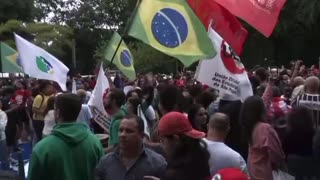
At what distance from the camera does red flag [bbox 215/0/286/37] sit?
31.8ft

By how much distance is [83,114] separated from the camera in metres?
12.8

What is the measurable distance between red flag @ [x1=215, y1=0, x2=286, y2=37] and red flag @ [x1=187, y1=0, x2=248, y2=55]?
0.57 m

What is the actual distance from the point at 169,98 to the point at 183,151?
3.62 m

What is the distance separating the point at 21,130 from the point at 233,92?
10.3 meters

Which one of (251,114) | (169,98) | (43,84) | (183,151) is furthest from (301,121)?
(43,84)

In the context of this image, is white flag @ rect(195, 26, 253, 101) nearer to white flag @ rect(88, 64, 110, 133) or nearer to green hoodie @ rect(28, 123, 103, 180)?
white flag @ rect(88, 64, 110, 133)

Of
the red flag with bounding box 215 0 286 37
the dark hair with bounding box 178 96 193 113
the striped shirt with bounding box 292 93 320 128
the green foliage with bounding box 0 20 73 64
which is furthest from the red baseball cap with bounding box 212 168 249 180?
the green foliage with bounding box 0 20 73 64

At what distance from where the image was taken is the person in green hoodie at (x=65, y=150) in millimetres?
6238

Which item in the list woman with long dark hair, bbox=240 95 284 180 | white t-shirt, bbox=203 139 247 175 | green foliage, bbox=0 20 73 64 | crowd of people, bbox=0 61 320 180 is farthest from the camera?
green foliage, bbox=0 20 73 64

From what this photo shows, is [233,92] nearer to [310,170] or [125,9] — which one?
[310,170]

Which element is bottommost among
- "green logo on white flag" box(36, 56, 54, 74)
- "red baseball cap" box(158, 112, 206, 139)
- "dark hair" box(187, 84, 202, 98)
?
"dark hair" box(187, 84, 202, 98)

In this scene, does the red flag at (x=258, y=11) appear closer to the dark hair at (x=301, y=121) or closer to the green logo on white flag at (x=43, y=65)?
the dark hair at (x=301, y=121)

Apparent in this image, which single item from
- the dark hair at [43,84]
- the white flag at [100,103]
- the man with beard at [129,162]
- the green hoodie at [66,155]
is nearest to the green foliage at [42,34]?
the dark hair at [43,84]

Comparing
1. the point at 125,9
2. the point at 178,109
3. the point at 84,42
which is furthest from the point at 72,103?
the point at 84,42
